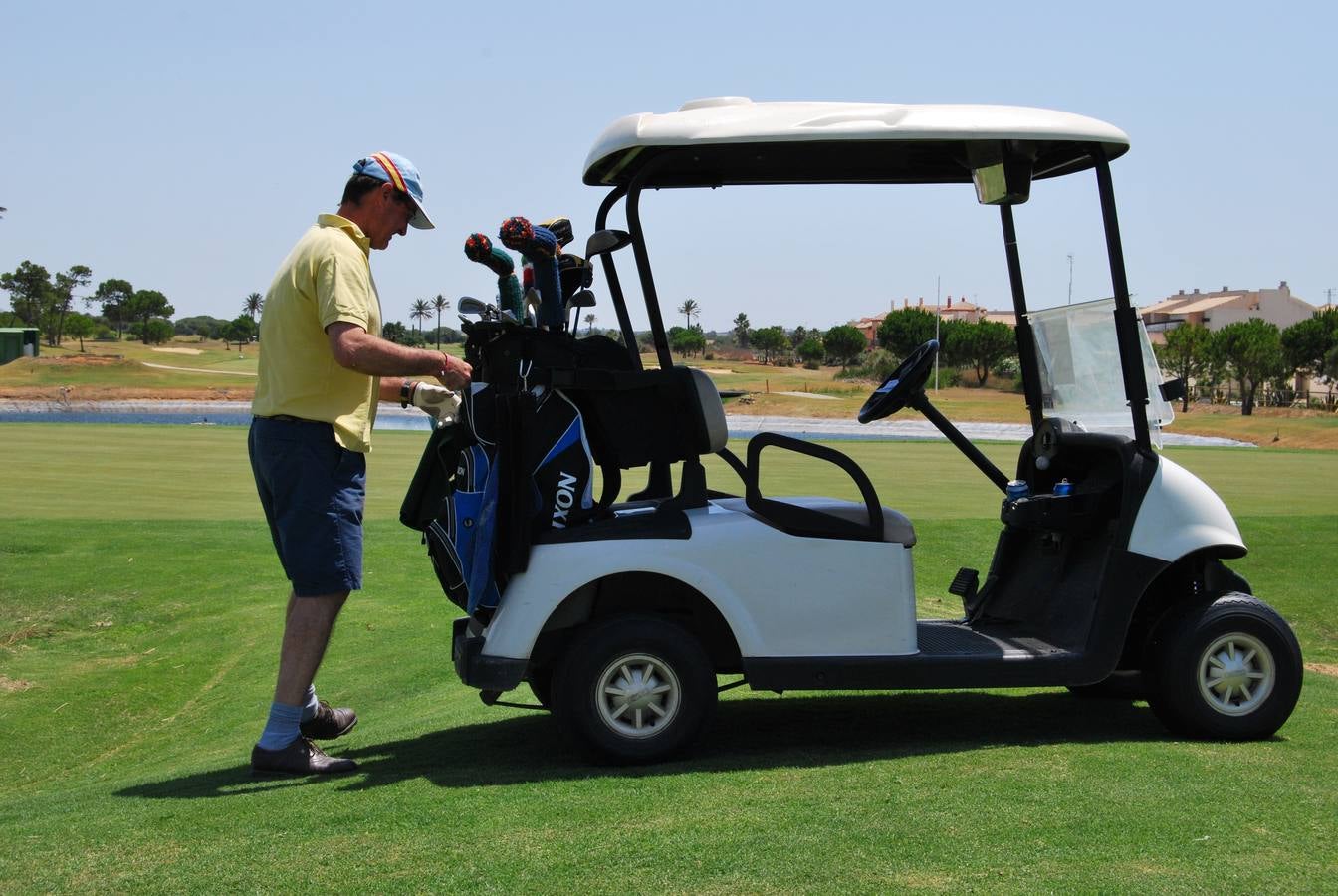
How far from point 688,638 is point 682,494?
0.50 meters

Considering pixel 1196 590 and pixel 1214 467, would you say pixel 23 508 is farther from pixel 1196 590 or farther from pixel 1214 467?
pixel 1214 467

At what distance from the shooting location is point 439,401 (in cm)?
475

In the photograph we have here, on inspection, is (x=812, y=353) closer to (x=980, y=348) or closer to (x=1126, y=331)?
(x=980, y=348)

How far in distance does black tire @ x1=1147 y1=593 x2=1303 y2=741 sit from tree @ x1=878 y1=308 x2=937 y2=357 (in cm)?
7965

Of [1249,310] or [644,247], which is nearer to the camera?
[644,247]

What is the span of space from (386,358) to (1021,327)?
2800 mm

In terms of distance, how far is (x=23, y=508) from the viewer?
13.9 m

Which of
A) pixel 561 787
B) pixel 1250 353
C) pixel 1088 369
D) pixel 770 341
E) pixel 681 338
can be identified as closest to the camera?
pixel 561 787

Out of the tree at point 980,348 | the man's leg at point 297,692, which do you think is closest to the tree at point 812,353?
the tree at point 980,348

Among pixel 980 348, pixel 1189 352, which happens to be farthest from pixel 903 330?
pixel 1189 352

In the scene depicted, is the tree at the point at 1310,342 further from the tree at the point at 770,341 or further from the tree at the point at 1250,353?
A: the tree at the point at 770,341

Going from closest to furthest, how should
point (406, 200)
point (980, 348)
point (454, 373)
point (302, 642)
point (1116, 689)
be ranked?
1. point (454, 373)
2. point (302, 642)
3. point (406, 200)
4. point (1116, 689)
5. point (980, 348)

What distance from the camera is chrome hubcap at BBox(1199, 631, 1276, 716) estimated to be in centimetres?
475

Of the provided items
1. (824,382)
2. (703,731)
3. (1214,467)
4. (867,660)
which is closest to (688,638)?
(703,731)
